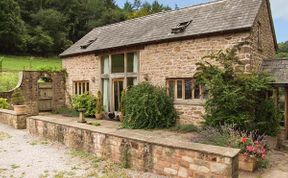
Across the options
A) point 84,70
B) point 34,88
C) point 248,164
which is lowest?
point 248,164

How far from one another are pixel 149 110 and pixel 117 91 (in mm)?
4080

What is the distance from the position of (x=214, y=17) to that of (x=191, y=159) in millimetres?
8478

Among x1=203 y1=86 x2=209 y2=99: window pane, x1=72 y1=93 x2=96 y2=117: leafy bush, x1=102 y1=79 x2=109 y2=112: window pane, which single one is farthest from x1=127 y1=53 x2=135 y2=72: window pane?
x1=203 y1=86 x2=209 y2=99: window pane

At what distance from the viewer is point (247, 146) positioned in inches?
275

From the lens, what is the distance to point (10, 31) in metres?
40.2

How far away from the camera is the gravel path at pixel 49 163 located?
653cm

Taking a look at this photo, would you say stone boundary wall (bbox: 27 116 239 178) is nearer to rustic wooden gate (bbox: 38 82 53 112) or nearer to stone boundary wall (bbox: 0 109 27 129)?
stone boundary wall (bbox: 0 109 27 129)

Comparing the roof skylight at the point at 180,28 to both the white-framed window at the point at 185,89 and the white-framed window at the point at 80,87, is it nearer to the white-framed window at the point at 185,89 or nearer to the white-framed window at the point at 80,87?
the white-framed window at the point at 185,89

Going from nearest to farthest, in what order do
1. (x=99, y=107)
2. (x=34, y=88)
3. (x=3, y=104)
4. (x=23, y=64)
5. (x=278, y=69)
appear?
(x=278, y=69) → (x=99, y=107) → (x=3, y=104) → (x=34, y=88) → (x=23, y=64)

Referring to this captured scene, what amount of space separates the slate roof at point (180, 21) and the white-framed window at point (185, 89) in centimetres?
201

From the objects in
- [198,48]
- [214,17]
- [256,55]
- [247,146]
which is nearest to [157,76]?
[198,48]

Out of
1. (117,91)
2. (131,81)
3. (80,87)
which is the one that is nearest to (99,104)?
(117,91)

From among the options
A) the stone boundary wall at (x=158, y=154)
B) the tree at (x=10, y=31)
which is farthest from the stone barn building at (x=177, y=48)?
the tree at (x=10, y=31)

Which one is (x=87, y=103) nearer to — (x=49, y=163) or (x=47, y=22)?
(x=49, y=163)
